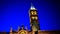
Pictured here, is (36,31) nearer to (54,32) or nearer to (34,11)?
(54,32)

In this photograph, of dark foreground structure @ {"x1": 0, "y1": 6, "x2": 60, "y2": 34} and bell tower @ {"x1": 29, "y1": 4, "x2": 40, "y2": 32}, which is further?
bell tower @ {"x1": 29, "y1": 4, "x2": 40, "y2": 32}

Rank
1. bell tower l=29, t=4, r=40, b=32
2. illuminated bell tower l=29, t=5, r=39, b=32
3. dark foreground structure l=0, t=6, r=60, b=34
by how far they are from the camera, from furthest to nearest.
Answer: illuminated bell tower l=29, t=5, r=39, b=32, bell tower l=29, t=4, r=40, b=32, dark foreground structure l=0, t=6, r=60, b=34

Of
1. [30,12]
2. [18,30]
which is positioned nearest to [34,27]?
[18,30]

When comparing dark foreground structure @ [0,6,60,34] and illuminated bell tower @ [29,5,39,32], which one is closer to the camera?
dark foreground structure @ [0,6,60,34]

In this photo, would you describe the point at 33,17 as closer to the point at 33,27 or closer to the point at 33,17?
the point at 33,17

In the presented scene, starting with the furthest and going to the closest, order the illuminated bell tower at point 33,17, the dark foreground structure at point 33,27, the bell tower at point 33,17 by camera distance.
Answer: the illuminated bell tower at point 33,17 < the bell tower at point 33,17 < the dark foreground structure at point 33,27

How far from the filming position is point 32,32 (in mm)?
18891

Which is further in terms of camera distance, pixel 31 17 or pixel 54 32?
Answer: pixel 31 17

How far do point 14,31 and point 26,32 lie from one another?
4.82 ft

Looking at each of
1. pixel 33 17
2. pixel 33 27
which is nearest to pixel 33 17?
pixel 33 17

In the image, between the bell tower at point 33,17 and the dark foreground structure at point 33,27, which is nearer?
the dark foreground structure at point 33,27

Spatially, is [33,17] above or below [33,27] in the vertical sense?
above

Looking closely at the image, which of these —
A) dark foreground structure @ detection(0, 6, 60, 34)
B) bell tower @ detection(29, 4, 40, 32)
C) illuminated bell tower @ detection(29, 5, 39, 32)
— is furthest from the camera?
illuminated bell tower @ detection(29, 5, 39, 32)

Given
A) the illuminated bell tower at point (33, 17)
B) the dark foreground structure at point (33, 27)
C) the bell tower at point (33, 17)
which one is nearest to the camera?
the dark foreground structure at point (33, 27)
